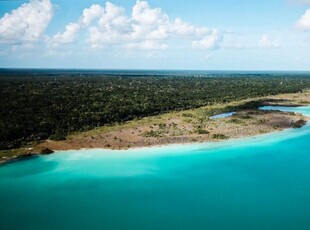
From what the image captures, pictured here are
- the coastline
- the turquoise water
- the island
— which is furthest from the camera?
the island

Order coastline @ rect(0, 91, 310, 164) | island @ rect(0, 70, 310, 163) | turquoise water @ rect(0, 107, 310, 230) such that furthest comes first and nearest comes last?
island @ rect(0, 70, 310, 163) → coastline @ rect(0, 91, 310, 164) → turquoise water @ rect(0, 107, 310, 230)

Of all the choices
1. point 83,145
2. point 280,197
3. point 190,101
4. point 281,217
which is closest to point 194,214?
point 281,217

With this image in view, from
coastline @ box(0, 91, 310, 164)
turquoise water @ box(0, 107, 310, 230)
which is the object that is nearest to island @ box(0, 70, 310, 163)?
coastline @ box(0, 91, 310, 164)

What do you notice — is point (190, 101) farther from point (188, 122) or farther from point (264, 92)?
point (264, 92)

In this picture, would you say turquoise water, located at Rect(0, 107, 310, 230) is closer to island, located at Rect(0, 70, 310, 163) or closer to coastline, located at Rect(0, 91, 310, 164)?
coastline, located at Rect(0, 91, 310, 164)

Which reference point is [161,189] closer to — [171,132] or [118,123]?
[171,132]

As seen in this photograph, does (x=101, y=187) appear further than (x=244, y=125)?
No

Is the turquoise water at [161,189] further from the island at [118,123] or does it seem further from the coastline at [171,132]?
the island at [118,123]
